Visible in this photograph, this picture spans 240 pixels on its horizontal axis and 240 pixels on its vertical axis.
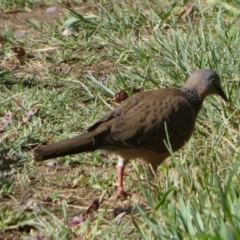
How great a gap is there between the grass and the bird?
142mm

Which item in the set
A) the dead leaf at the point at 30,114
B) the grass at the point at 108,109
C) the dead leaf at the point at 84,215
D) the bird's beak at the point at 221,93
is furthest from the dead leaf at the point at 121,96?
the dead leaf at the point at 84,215

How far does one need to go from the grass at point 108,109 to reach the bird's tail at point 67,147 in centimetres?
37

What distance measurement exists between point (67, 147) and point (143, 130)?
0.65 m

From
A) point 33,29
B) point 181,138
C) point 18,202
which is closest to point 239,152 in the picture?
point 181,138

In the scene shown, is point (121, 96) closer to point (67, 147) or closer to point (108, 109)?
point (108, 109)

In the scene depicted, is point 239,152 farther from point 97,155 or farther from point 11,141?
point 11,141

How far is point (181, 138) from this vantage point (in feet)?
22.6

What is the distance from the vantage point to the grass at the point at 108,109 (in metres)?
5.53

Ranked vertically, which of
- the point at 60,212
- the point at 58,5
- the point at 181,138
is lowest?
the point at 58,5

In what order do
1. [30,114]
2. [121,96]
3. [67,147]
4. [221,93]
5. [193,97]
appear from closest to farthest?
[67,147] < [193,97] < [221,93] < [30,114] < [121,96]

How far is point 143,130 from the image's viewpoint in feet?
22.1

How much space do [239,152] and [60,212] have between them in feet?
4.25

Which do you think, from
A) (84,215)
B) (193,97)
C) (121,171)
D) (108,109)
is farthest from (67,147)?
(108,109)

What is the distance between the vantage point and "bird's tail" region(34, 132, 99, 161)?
20.5ft
